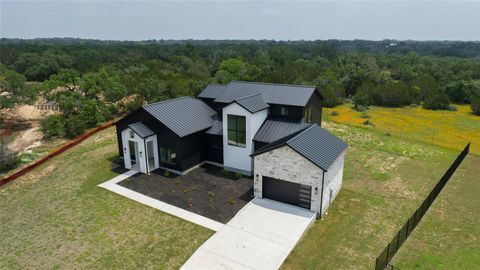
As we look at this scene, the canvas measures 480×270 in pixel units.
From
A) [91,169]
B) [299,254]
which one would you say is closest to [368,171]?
[299,254]

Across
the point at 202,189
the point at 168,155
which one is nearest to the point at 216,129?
the point at 168,155

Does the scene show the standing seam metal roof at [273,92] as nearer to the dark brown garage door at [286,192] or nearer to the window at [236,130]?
the window at [236,130]

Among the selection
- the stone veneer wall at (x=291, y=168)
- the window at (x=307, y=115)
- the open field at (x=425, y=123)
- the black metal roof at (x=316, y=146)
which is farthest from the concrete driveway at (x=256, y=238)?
the open field at (x=425, y=123)

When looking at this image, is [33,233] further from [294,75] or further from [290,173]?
[294,75]

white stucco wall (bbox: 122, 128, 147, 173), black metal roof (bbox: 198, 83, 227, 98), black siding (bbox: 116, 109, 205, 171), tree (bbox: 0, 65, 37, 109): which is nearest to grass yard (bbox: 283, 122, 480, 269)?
black siding (bbox: 116, 109, 205, 171)

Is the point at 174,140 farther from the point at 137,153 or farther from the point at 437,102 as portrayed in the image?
the point at 437,102

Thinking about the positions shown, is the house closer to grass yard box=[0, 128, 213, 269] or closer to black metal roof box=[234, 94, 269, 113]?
black metal roof box=[234, 94, 269, 113]

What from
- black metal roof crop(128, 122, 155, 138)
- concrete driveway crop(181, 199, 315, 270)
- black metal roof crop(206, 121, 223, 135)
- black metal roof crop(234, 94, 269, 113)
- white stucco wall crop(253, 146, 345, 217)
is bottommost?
concrete driveway crop(181, 199, 315, 270)
